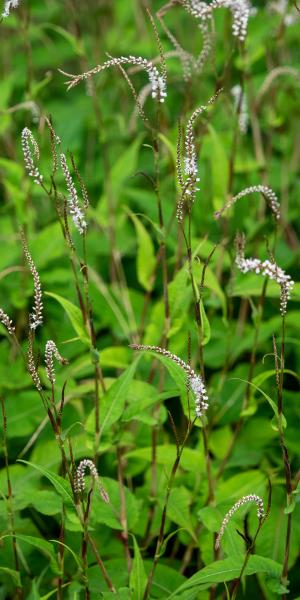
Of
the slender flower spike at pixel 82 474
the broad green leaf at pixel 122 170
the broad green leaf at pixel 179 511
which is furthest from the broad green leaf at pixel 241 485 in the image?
the broad green leaf at pixel 122 170

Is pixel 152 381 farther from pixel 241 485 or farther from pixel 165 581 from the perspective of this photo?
pixel 165 581

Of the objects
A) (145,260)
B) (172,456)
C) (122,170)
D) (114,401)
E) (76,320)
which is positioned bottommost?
(172,456)

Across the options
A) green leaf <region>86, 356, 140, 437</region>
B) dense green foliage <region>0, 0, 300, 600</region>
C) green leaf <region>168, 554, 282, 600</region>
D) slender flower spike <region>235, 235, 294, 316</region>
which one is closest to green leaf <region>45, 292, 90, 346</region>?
dense green foliage <region>0, 0, 300, 600</region>

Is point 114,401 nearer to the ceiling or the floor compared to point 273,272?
nearer to the floor

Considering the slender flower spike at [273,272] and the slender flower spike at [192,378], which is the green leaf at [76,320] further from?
the slender flower spike at [273,272]

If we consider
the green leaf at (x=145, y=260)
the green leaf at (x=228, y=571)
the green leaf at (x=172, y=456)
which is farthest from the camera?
the green leaf at (x=145, y=260)

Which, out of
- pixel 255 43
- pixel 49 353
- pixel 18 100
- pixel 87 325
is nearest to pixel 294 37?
pixel 255 43

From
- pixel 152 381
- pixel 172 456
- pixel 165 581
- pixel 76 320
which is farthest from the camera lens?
pixel 152 381

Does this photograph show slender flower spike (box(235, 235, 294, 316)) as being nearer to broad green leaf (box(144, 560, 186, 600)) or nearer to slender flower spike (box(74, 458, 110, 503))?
slender flower spike (box(74, 458, 110, 503))

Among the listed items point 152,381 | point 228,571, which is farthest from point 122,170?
point 228,571
